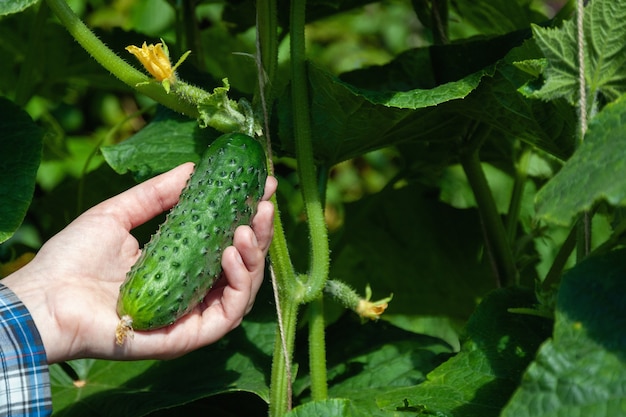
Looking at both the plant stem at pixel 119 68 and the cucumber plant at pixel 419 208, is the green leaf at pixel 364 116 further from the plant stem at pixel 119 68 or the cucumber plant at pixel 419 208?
the plant stem at pixel 119 68

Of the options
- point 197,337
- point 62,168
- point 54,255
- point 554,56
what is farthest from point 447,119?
point 62,168

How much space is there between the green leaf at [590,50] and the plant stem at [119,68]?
0.70 meters

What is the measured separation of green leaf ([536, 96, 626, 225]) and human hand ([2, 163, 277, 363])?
0.58 metres

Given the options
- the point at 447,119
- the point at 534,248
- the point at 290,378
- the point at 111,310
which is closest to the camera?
the point at 111,310

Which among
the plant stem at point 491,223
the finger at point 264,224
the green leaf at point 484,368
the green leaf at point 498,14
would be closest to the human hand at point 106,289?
the finger at point 264,224

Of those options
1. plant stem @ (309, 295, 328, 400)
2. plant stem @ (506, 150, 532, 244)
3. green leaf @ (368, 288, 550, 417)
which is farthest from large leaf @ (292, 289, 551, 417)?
plant stem @ (506, 150, 532, 244)

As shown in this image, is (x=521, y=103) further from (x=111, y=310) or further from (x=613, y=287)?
Answer: (x=111, y=310)

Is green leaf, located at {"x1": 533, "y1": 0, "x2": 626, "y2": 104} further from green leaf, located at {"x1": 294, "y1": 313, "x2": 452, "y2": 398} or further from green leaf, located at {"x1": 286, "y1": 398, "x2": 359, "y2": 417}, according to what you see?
green leaf, located at {"x1": 294, "y1": 313, "x2": 452, "y2": 398}

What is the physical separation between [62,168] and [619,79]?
2928mm

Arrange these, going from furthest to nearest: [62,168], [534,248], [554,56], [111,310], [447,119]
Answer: [62,168]
[534,248]
[447,119]
[111,310]
[554,56]

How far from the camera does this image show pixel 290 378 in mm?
1797

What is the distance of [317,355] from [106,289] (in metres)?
0.47

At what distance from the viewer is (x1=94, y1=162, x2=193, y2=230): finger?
1.83 metres

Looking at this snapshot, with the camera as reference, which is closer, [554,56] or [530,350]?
[554,56]
